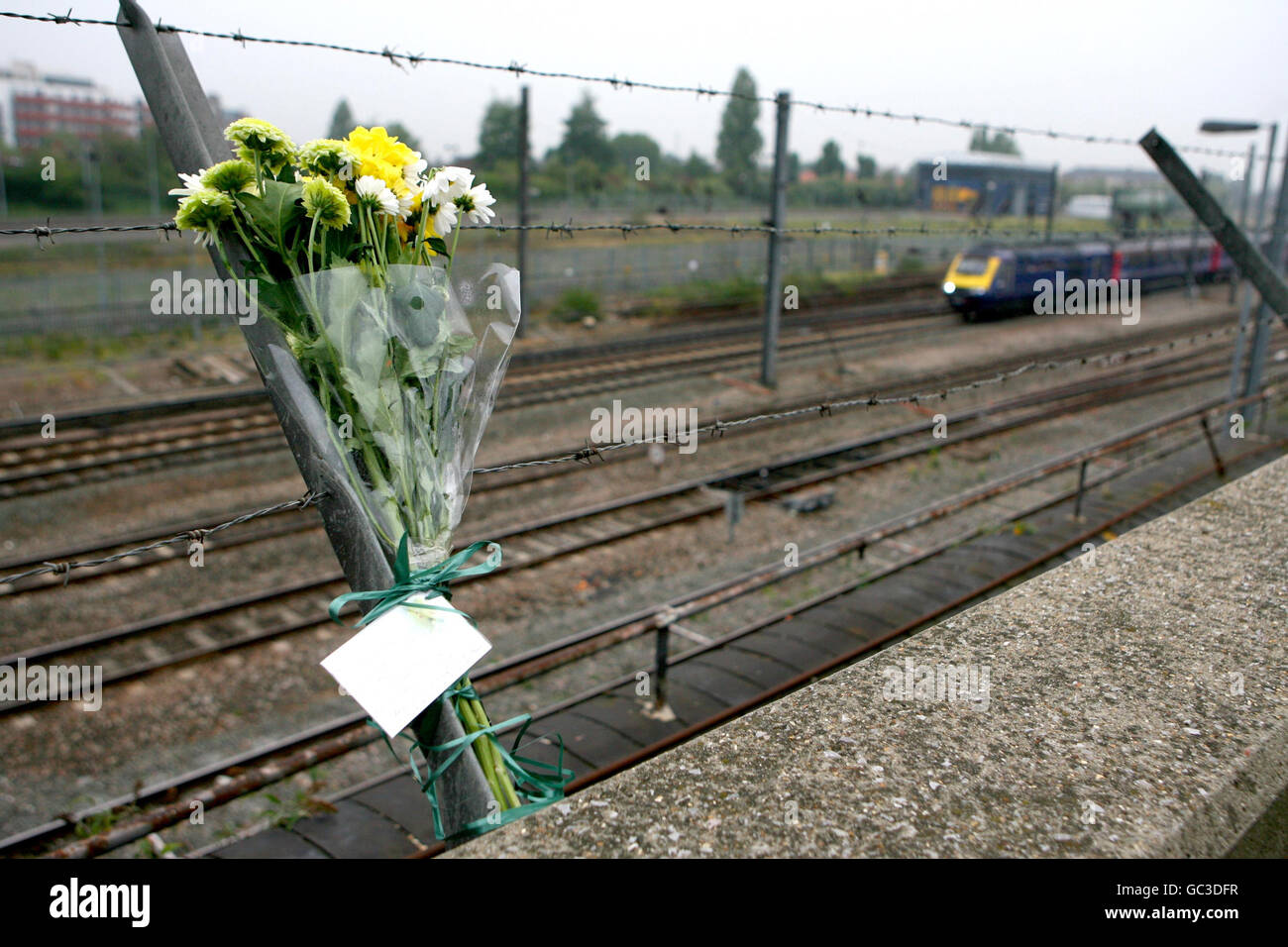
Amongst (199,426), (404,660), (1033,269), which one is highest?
(1033,269)

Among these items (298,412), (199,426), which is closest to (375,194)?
(298,412)

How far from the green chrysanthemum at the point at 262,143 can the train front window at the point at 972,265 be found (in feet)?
94.5

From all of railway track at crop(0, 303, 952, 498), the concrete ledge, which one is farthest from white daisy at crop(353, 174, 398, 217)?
railway track at crop(0, 303, 952, 498)

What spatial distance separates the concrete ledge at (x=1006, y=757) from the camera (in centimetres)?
196

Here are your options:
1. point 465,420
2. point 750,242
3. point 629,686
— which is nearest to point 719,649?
point 629,686

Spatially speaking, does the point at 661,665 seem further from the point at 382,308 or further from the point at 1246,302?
the point at 1246,302

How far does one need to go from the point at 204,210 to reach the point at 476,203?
598mm

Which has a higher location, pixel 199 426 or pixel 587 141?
pixel 587 141

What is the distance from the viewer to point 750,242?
3647 cm

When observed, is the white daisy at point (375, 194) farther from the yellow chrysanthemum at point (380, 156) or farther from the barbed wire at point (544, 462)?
the barbed wire at point (544, 462)

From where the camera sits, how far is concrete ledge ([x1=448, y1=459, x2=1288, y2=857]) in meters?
1.96

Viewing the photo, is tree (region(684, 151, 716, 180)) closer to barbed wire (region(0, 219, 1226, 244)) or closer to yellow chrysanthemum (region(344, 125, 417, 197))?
barbed wire (region(0, 219, 1226, 244))

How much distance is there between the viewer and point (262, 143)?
2.06 m

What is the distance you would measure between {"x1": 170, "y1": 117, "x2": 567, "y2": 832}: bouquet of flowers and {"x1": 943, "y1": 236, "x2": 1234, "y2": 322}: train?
27.6 m
